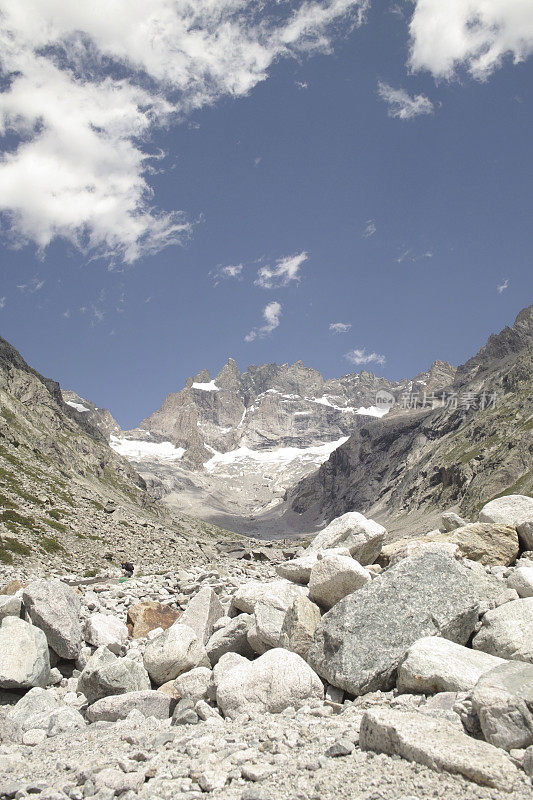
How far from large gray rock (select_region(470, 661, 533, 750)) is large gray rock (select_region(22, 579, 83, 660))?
1386 cm

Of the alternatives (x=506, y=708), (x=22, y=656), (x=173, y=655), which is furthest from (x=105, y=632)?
(x=506, y=708)

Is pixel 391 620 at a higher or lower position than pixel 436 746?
higher

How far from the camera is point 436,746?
24.2 feet

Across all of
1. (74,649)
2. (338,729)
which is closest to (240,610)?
(74,649)

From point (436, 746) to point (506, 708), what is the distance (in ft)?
4.48

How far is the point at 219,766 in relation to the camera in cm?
841

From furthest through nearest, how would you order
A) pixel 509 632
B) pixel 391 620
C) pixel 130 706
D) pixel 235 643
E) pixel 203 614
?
pixel 203 614 < pixel 235 643 < pixel 130 706 < pixel 391 620 < pixel 509 632

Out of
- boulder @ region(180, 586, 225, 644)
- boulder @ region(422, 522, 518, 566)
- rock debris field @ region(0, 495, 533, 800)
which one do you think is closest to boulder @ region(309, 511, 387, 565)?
rock debris field @ region(0, 495, 533, 800)

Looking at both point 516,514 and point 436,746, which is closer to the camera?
point 436,746

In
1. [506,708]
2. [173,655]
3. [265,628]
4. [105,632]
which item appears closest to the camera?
[506,708]

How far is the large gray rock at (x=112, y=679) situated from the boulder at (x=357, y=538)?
7892mm

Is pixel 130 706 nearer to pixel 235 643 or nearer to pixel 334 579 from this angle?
pixel 235 643

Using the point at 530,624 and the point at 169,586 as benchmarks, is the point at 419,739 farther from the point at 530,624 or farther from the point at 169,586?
the point at 169,586

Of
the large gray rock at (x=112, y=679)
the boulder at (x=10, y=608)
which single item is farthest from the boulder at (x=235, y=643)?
the boulder at (x=10, y=608)
